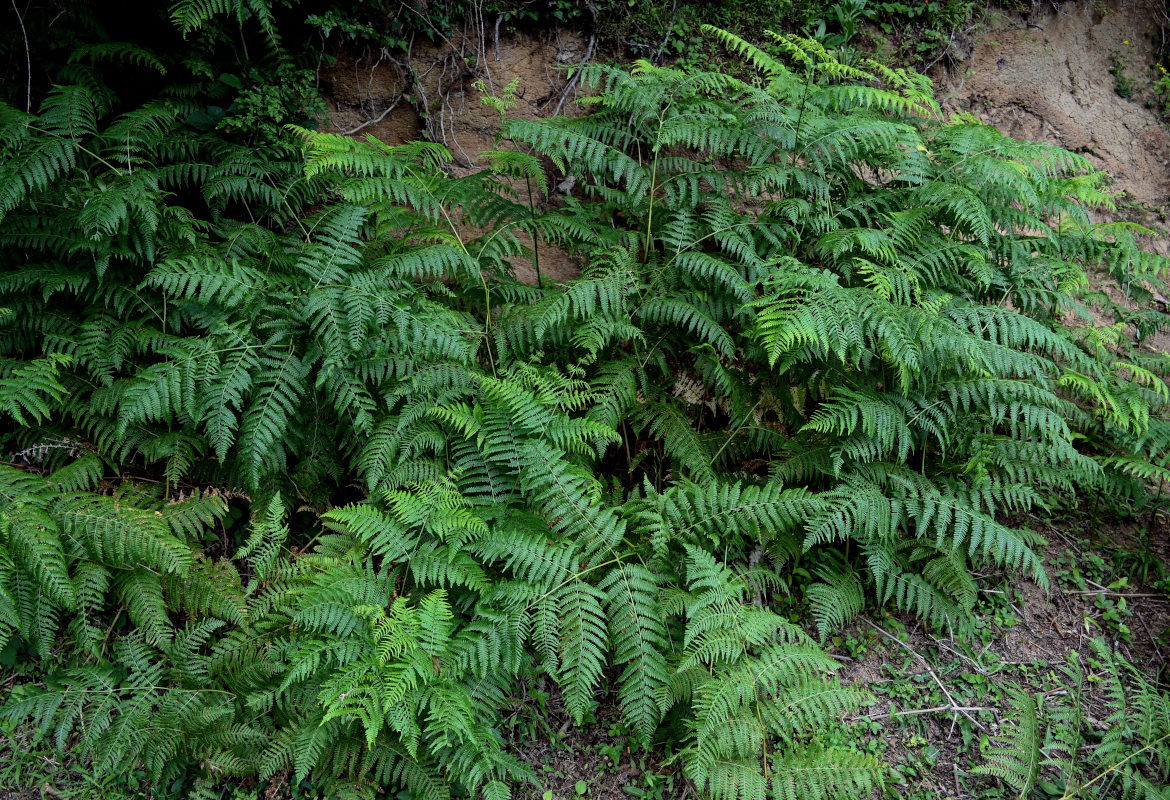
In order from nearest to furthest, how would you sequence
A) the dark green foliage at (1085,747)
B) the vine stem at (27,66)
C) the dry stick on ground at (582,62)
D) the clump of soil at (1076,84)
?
the dark green foliage at (1085,747)
the vine stem at (27,66)
the dry stick on ground at (582,62)
the clump of soil at (1076,84)

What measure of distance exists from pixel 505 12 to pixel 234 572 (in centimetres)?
405

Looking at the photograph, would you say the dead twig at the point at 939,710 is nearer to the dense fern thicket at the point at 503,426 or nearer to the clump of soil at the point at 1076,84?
the dense fern thicket at the point at 503,426

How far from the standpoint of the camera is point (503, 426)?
346cm

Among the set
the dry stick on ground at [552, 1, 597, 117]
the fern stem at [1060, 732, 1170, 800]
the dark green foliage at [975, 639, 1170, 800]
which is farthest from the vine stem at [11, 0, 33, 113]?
the fern stem at [1060, 732, 1170, 800]

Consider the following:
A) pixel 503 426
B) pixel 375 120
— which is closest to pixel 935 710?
pixel 503 426

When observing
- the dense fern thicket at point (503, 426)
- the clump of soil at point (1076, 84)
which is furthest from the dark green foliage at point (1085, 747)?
the clump of soil at point (1076, 84)

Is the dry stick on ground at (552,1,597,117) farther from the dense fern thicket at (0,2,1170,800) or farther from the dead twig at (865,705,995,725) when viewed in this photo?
the dead twig at (865,705,995,725)

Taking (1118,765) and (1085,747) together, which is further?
(1085,747)

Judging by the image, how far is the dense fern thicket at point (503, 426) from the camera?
292 cm

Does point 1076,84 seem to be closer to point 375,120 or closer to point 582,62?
point 582,62

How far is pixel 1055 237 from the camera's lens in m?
4.42

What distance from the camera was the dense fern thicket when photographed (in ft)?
9.59

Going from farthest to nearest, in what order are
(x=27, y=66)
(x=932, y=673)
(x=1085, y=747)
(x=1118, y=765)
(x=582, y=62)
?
1. (x=582, y=62)
2. (x=27, y=66)
3. (x=932, y=673)
4. (x=1085, y=747)
5. (x=1118, y=765)

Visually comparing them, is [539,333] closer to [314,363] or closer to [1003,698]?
[314,363]
